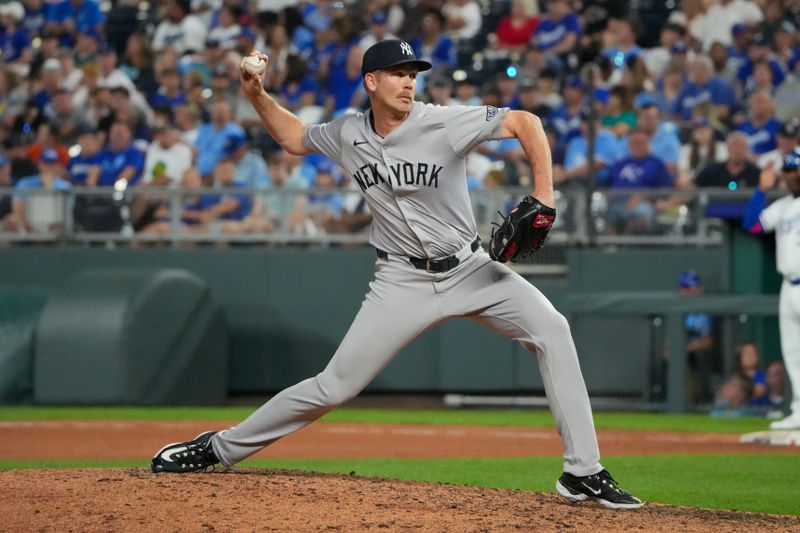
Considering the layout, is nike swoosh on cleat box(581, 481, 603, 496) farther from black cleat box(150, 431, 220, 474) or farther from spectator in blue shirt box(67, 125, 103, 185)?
spectator in blue shirt box(67, 125, 103, 185)

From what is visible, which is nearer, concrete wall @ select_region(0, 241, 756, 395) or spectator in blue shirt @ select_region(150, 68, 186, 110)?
concrete wall @ select_region(0, 241, 756, 395)

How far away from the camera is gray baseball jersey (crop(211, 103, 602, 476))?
5.25m

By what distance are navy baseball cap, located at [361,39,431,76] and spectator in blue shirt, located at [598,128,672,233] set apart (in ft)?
24.3

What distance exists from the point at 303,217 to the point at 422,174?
7887 millimetres

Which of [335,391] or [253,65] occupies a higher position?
[253,65]

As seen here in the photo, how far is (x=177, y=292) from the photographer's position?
41.4ft

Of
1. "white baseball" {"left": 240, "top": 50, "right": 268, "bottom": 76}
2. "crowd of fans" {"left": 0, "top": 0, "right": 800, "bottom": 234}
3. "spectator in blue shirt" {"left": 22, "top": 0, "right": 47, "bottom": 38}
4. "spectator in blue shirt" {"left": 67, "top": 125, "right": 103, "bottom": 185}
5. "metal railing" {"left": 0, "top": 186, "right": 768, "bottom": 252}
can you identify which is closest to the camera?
"white baseball" {"left": 240, "top": 50, "right": 268, "bottom": 76}

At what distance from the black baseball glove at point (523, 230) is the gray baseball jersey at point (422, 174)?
29cm

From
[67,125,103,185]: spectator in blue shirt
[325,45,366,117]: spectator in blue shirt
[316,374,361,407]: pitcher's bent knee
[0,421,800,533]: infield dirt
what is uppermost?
[325,45,366,117]: spectator in blue shirt

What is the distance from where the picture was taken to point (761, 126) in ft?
42.1

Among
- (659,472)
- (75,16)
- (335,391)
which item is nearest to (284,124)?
(335,391)

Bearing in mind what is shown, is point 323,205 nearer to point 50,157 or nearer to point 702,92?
point 50,157

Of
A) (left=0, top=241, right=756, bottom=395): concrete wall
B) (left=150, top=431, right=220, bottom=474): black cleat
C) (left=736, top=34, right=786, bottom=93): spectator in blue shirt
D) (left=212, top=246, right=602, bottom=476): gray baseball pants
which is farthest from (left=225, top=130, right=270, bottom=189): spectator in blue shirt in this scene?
(left=212, top=246, right=602, bottom=476): gray baseball pants

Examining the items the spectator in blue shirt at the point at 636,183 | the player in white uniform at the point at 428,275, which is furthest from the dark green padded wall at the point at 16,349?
the player in white uniform at the point at 428,275
